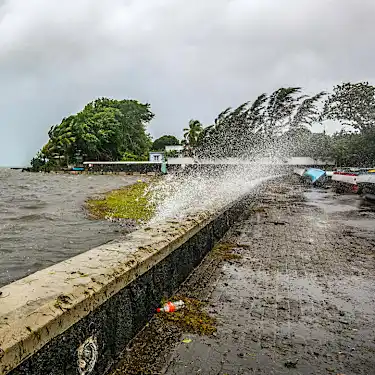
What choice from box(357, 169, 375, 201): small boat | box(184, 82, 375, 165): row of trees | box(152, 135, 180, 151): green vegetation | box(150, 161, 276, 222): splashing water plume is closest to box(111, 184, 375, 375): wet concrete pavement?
box(150, 161, 276, 222): splashing water plume

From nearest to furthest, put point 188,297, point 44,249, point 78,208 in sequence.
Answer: point 188,297, point 44,249, point 78,208

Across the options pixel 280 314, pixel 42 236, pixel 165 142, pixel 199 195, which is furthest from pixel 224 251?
pixel 165 142

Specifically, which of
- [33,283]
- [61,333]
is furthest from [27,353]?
[33,283]

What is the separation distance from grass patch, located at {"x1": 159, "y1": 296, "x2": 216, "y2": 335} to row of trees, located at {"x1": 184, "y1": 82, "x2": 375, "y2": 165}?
40892 millimetres

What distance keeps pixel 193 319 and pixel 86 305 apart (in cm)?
125

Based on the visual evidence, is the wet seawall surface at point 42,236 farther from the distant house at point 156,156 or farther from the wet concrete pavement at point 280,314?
the distant house at point 156,156

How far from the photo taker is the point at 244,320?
3.18 m

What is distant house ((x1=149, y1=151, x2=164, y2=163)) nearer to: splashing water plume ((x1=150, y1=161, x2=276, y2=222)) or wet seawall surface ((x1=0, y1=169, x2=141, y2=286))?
splashing water plume ((x1=150, y1=161, x2=276, y2=222))

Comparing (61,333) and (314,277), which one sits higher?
(61,333)

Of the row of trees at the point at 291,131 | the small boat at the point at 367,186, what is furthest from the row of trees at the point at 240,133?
the small boat at the point at 367,186

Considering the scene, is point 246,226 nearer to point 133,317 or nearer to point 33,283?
point 133,317

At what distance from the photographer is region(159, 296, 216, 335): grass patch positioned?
298cm

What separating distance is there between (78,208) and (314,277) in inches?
428

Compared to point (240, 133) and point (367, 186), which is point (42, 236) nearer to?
point (367, 186)
